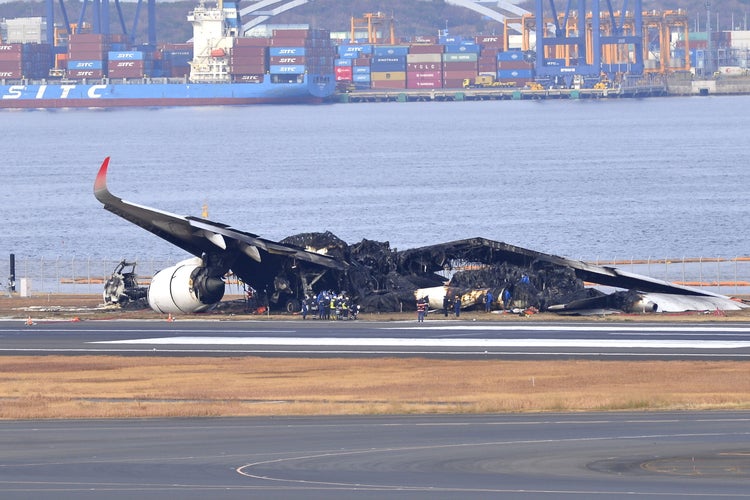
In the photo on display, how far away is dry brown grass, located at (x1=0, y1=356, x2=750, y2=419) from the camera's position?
128 feet

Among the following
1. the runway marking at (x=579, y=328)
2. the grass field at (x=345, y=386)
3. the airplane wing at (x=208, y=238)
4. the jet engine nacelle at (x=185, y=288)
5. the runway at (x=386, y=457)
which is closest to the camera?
the runway at (x=386, y=457)

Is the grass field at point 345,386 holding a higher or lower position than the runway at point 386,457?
lower

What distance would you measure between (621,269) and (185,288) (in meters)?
35.8

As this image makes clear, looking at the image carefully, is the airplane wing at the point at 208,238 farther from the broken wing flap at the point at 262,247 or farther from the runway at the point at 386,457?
the runway at the point at 386,457

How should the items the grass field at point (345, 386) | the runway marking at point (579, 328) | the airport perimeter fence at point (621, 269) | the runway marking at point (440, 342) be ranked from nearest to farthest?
the grass field at point (345, 386) < the runway marking at point (440, 342) < the runway marking at point (579, 328) < the airport perimeter fence at point (621, 269)

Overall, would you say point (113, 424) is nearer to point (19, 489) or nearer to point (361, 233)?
point (19, 489)

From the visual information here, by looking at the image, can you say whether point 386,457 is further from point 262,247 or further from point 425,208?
point 425,208

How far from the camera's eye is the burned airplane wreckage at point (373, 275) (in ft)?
212

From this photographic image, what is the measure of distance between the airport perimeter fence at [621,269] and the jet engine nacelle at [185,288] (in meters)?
15.3

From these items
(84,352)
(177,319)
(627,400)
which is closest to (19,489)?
(627,400)

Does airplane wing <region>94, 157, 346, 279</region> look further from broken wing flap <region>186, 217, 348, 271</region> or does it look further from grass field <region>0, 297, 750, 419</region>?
grass field <region>0, 297, 750, 419</region>

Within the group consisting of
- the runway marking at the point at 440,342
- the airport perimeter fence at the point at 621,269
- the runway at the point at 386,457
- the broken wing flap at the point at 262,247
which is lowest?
the airport perimeter fence at the point at 621,269

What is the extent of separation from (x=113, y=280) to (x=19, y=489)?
43.5 metres

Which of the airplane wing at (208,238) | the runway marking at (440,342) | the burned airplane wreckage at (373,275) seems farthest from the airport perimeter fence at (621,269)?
the runway marking at (440,342)
